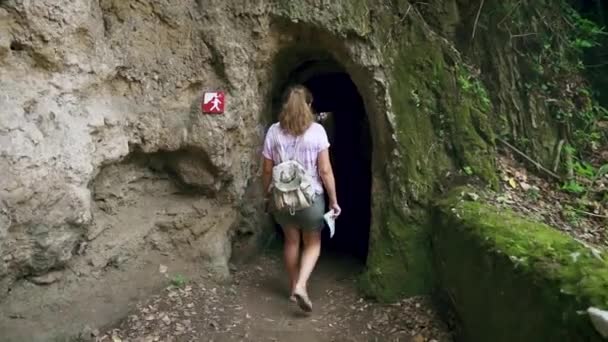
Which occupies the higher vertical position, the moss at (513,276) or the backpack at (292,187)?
the backpack at (292,187)

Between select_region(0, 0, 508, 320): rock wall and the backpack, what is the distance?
77cm

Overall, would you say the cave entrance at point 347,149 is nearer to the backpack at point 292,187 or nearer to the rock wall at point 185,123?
the rock wall at point 185,123

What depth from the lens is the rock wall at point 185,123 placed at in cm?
399

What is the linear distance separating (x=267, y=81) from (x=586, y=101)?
373cm

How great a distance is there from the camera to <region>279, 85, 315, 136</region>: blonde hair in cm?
475

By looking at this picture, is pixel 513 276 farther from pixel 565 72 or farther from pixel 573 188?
pixel 565 72

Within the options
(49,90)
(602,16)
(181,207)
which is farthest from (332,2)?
(602,16)

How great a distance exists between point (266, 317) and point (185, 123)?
5.77 ft

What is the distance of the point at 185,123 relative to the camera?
5098 millimetres

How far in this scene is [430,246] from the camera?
5055mm

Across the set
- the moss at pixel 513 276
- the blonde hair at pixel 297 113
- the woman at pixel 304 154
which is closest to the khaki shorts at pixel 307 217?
the woman at pixel 304 154

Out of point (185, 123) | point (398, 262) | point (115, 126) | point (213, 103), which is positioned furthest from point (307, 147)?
point (115, 126)

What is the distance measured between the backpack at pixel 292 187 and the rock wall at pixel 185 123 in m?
0.77

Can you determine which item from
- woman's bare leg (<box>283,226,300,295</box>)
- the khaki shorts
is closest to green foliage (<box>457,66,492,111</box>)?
the khaki shorts
